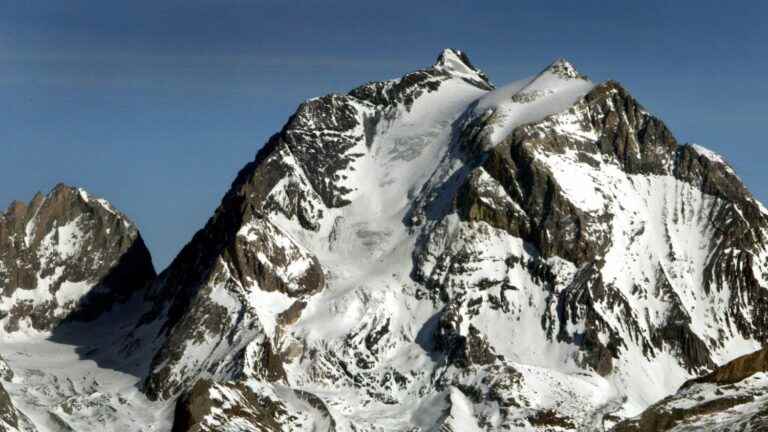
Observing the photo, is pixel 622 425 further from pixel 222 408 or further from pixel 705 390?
pixel 222 408

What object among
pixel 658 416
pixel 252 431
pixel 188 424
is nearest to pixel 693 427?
pixel 658 416

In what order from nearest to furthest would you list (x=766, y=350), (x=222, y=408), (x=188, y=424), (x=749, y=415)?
(x=749, y=415) → (x=766, y=350) → (x=188, y=424) → (x=222, y=408)

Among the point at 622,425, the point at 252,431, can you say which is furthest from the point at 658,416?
the point at 252,431

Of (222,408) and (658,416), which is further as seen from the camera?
(222,408)

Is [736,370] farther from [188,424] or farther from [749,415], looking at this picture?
[188,424]

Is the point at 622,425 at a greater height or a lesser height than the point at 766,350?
lesser

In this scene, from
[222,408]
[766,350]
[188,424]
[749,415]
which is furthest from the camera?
[222,408]
